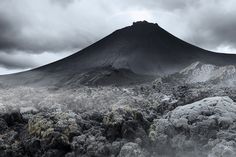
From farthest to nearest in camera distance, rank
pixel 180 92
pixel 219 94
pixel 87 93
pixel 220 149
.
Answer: pixel 87 93, pixel 180 92, pixel 219 94, pixel 220 149

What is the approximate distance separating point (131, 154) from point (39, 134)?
1009 inches

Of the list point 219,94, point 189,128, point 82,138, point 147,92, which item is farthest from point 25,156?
point 147,92

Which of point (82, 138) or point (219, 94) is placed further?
point (219, 94)

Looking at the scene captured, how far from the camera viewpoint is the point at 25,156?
10500cm

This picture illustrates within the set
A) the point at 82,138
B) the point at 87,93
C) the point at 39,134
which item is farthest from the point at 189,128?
the point at 87,93

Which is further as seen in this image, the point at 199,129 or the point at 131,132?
the point at 131,132

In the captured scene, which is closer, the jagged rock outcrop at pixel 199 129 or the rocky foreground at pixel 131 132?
the jagged rock outcrop at pixel 199 129

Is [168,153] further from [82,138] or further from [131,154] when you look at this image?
[82,138]

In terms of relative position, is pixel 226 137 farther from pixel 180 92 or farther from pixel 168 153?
pixel 180 92

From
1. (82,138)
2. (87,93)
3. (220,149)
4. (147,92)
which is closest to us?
(220,149)

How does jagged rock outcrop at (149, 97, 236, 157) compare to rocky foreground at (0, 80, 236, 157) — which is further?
rocky foreground at (0, 80, 236, 157)

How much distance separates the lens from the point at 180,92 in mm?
141750

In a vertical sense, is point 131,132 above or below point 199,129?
above

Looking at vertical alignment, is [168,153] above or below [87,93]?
below
